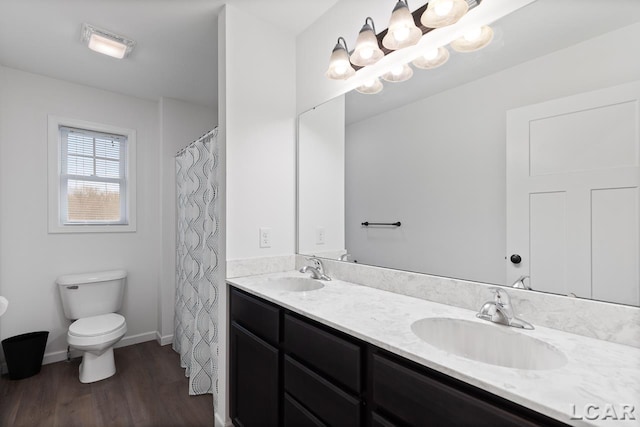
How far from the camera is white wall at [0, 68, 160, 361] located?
8.01ft

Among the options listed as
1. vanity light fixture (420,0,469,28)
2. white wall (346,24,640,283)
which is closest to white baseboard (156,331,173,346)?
white wall (346,24,640,283)

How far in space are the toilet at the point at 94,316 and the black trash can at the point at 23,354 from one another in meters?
0.26

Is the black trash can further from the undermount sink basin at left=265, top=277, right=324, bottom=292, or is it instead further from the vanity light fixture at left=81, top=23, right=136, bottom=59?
the vanity light fixture at left=81, top=23, right=136, bottom=59

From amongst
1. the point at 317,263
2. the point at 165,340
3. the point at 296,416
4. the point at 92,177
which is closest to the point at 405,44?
the point at 317,263

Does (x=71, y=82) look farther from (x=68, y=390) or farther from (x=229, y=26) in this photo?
(x=68, y=390)

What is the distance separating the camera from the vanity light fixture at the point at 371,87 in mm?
1636

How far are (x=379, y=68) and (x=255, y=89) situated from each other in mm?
782

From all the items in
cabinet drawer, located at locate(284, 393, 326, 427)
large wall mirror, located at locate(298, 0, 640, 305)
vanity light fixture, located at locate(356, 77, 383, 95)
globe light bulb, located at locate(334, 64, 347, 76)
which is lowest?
cabinet drawer, located at locate(284, 393, 326, 427)

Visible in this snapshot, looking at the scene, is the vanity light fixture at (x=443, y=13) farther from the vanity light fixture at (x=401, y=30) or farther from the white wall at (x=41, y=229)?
the white wall at (x=41, y=229)

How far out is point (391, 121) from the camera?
5.25ft

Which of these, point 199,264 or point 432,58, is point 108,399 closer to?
point 199,264

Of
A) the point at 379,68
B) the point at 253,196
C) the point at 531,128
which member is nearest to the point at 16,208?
the point at 253,196

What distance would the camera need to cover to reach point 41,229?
2.57m

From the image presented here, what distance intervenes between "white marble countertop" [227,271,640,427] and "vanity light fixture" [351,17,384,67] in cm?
116
